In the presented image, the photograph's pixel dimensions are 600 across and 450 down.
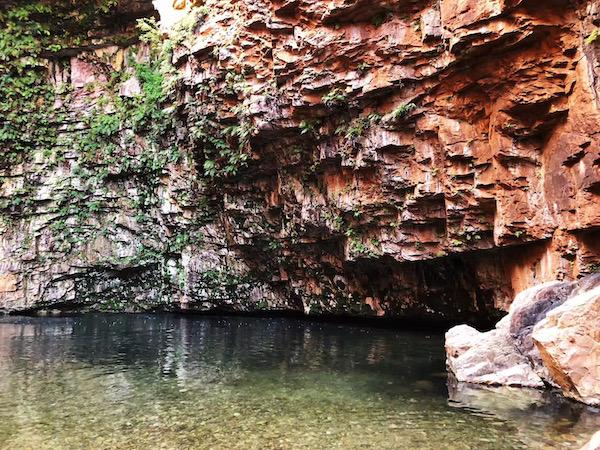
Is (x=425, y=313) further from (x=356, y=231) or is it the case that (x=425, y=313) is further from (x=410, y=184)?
(x=410, y=184)

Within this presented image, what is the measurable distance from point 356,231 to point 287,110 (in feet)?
14.5

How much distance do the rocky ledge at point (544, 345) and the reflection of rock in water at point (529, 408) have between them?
227mm

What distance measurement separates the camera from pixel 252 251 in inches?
856

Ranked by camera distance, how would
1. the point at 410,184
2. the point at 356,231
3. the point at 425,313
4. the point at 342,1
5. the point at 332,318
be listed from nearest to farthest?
the point at 342,1 < the point at 410,184 < the point at 356,231 < the point at 425,313 < the point at 332,318

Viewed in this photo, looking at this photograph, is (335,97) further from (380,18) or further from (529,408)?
(529,408)

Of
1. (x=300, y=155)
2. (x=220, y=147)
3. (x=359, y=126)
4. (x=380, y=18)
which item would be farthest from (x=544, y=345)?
(x=220, y=147)

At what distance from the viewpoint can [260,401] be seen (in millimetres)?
8594

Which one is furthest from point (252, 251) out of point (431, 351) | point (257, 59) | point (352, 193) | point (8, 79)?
point (8, 79)

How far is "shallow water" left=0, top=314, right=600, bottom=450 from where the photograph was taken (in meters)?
6.73

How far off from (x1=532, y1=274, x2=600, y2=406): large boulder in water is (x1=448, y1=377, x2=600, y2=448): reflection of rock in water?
275mm

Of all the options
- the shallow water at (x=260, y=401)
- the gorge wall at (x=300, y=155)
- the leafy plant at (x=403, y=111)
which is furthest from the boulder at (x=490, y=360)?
the leafy plant at (x=403, y=111)

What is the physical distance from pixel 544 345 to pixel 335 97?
334 inches

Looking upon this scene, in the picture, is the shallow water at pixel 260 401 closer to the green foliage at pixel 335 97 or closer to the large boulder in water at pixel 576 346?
the large boulder in water at pixel 576 346

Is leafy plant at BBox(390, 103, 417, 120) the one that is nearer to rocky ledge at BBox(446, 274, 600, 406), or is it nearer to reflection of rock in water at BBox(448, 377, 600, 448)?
rocky ledge at BBox(446, 274, 600, 406)
